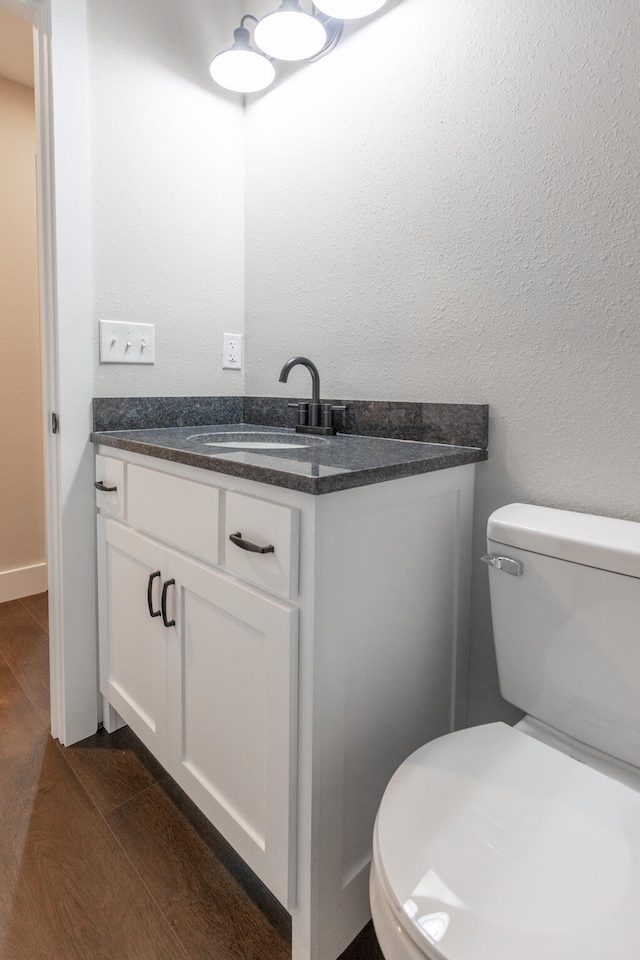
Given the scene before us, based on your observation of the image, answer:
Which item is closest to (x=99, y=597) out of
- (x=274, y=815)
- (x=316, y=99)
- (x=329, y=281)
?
(x=274, y=815)

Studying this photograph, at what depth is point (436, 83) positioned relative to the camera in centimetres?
124

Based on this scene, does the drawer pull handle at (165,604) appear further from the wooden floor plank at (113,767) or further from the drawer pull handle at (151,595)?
the wooden floor plank at (113,767)

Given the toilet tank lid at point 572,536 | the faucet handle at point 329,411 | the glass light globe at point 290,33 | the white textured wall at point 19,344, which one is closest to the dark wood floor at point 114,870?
the toilet tank lid at point 572,536

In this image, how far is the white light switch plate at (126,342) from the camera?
151cm

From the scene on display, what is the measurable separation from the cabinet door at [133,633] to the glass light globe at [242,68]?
4.08 ft

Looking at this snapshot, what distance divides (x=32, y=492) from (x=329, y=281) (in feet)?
5.79

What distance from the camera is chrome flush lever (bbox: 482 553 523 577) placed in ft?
3.23

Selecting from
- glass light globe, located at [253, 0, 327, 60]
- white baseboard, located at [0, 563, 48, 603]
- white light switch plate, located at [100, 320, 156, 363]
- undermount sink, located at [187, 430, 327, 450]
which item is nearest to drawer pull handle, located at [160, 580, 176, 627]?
undermount sink, located at [187, 430, 327, 450]

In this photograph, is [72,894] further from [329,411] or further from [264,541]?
[329,411]

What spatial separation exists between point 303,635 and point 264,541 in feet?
0.54

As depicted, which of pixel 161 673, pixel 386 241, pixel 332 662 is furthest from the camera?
pixel 386 241

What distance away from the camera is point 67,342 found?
1.44 meters

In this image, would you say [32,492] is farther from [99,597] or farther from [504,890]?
[504,890]

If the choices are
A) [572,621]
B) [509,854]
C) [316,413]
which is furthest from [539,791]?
[316,413]
